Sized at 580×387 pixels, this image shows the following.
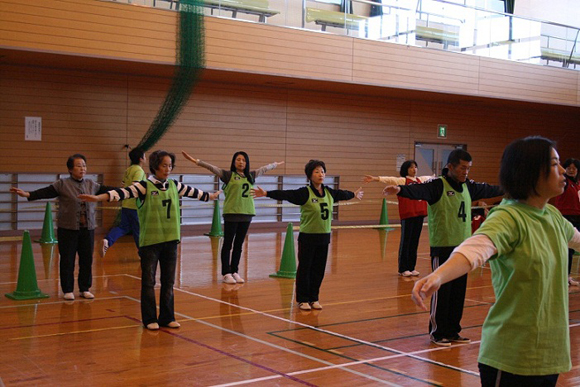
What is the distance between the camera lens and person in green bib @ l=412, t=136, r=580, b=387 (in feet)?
9.02

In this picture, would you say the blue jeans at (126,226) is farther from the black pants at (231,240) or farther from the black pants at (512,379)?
the black pants at (512,379)

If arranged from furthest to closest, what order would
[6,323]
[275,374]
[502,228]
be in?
[6,323], [275,374], [502,228]

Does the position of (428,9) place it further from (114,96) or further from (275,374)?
(275,374)

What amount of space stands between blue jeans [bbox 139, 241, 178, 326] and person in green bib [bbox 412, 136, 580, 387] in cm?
456

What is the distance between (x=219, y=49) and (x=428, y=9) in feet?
19.6

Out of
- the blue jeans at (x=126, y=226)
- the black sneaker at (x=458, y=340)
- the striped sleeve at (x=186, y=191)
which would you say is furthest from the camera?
the blue jeans at (x=126, y=226)

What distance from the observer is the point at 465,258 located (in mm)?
2547

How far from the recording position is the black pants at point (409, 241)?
420 inches

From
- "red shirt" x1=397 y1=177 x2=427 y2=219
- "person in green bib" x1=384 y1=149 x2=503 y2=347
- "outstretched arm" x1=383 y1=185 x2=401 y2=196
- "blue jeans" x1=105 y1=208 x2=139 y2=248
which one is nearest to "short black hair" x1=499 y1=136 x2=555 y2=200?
"outstretched arm" x1=383 y1=185 x2=401 y2=196

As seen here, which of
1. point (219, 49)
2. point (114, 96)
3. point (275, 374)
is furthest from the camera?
point (114, 96)

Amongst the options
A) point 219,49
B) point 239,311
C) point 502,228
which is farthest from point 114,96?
point 502,228

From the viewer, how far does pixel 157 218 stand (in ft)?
22.7

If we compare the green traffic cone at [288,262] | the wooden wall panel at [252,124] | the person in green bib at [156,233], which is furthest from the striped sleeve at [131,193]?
the wooden wall panel at [252,124]

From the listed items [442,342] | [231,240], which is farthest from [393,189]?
[231,240]
